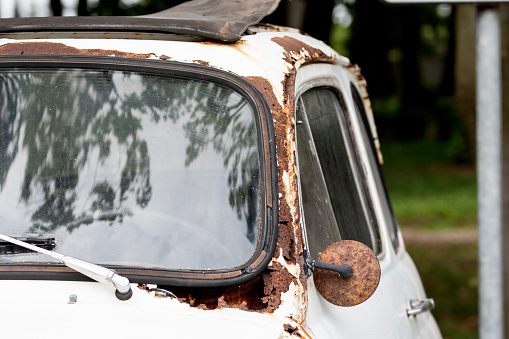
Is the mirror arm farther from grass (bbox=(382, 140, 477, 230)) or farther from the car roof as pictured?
grass (bbox=(382, 140, 477, 230))

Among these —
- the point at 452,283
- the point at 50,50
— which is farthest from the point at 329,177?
the point at 452,283

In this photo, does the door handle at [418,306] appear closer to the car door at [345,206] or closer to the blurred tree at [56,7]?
the car door at [345,206]

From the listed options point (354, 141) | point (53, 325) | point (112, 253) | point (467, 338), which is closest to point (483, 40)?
point (354, 141)

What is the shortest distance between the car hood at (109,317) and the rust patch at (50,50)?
71cm

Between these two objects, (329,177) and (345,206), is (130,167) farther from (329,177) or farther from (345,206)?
(345,206)

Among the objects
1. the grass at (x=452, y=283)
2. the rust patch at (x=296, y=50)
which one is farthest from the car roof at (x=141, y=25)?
the grass at (x=452, y=283)

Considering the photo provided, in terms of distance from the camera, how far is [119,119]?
2049 mm

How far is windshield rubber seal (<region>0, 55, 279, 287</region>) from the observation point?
5.81 ft

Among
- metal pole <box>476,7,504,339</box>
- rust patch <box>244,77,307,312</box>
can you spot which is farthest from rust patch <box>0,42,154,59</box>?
metal pole <box>476,7,504,339</box>

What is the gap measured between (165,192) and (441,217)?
437 inches

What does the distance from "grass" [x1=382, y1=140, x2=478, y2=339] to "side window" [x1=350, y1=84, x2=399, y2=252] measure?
341cm

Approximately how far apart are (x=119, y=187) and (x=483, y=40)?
239cm

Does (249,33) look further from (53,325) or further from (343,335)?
(53,325)

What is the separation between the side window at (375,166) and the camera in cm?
324
